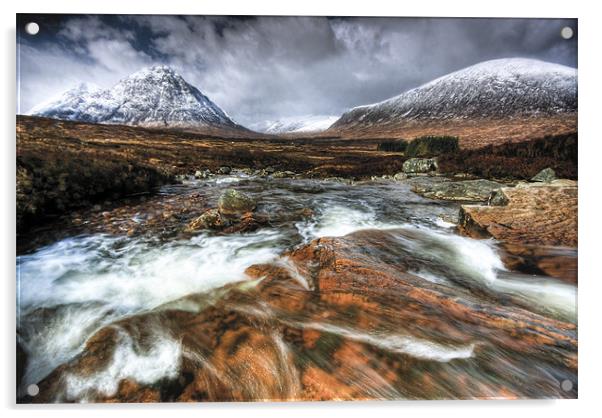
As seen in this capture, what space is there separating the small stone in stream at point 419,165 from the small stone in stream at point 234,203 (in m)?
2.13

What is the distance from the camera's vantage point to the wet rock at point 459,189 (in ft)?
11.6

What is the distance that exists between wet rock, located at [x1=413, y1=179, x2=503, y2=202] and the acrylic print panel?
29 mm

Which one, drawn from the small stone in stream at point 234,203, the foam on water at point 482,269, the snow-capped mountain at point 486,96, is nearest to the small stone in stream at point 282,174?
the small stone in stream at point 234,203

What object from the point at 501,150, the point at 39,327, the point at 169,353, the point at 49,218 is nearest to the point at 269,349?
the point at 169,353

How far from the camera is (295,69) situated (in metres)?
3.46

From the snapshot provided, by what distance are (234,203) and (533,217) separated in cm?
358

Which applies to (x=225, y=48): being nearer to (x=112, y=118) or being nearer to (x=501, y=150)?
(x=112, y=118)

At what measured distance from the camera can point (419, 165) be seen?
12.2 feet

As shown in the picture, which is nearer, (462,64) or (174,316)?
(174,316)

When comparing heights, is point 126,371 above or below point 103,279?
below

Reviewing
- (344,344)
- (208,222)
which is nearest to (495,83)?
(344,344)

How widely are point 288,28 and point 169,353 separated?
355cm

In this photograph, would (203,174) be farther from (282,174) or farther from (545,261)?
(545,261)

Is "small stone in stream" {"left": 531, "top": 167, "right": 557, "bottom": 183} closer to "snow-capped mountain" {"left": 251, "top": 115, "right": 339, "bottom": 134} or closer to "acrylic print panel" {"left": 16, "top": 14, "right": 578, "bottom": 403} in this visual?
"acrylic print panel" {"left": 16, "top": 14, "right": 578, "bottom": 403}
